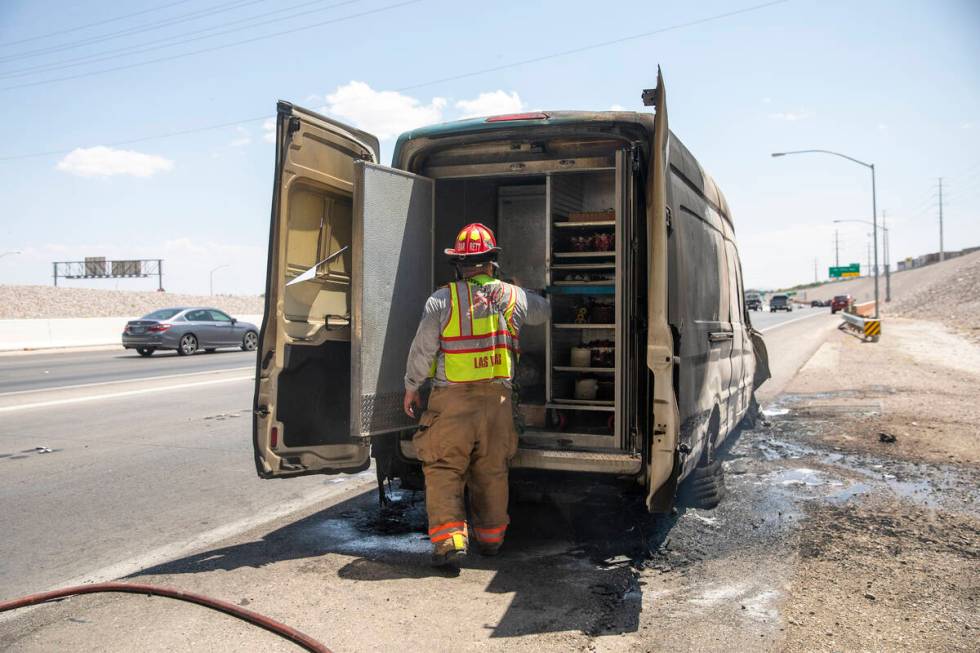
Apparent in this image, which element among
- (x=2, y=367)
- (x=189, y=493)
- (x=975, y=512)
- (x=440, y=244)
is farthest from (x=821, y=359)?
(x=2, y=367)

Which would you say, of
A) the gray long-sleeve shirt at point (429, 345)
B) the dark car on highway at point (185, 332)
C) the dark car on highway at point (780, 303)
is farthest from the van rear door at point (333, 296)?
the dark car on highway at point (780, 303)

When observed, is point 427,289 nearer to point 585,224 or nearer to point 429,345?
point 429,345

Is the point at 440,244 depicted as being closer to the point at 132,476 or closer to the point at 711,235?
the point at 711,235

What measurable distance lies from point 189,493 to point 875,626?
16.7ft

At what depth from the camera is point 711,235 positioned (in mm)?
6199

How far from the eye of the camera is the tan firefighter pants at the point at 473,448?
15.0ft

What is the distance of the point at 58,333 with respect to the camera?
85.1ft

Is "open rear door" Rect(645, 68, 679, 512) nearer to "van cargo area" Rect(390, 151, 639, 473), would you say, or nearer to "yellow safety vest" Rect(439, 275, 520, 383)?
"van cargo area" Rect(390, 151, 639, 473)

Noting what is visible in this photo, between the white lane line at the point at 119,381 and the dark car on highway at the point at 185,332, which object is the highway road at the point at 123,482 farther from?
the dark car on highway at the point at 185,332

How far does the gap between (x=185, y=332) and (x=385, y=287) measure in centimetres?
1837

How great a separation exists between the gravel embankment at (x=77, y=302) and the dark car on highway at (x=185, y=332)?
20.9 m

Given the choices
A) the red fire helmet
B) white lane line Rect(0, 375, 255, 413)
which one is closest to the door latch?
the red fire helmet

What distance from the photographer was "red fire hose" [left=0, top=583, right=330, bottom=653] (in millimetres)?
3383

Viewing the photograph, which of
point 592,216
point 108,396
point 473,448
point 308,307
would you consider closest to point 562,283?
point 592,216
